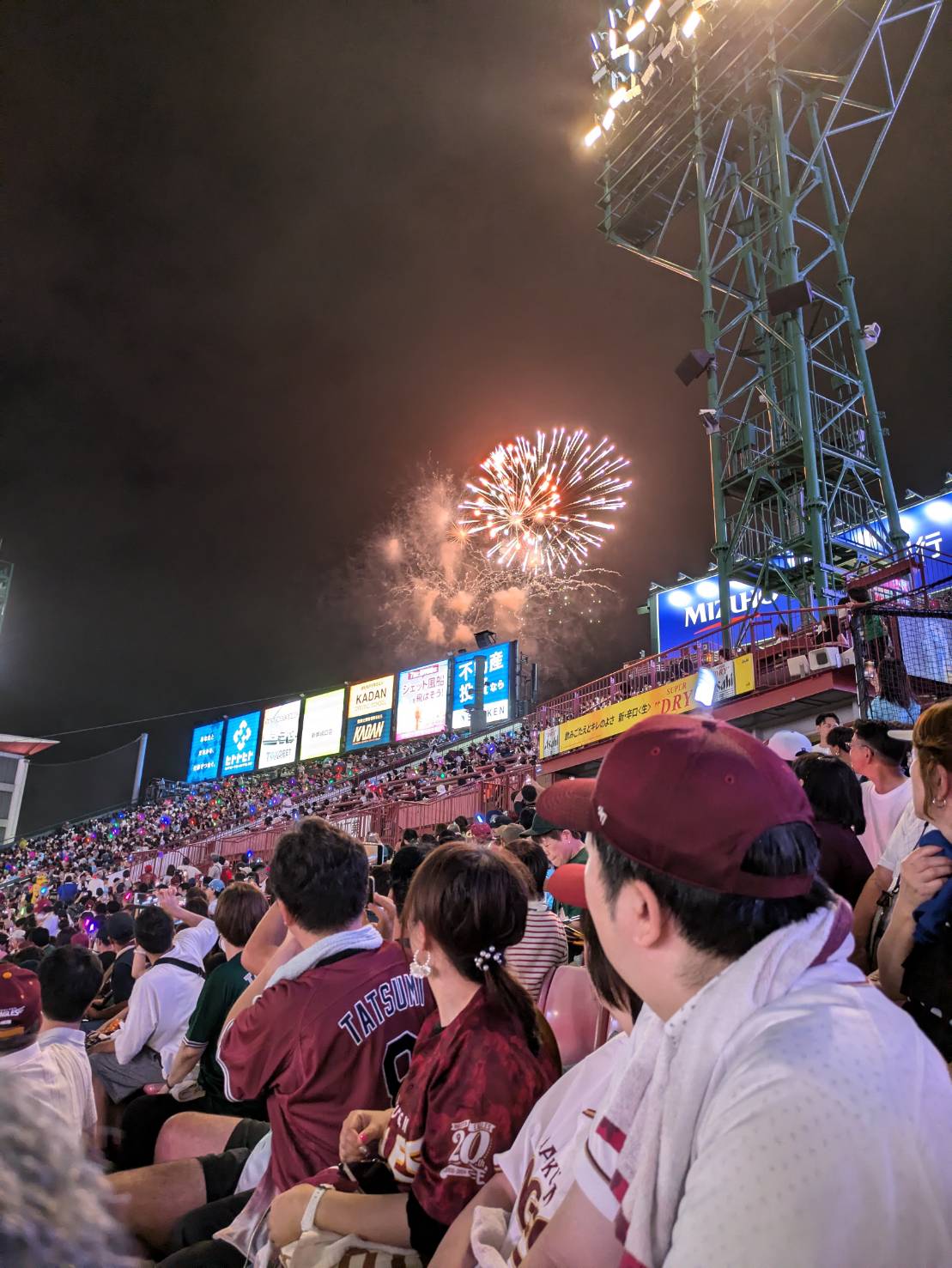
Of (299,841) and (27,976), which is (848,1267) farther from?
(27,976)

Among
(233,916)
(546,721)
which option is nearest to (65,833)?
(546,721)

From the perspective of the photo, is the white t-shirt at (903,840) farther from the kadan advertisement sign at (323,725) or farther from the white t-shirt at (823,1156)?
the kadan advertisement sign at (323,725)

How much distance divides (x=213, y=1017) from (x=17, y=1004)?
1.20 meters

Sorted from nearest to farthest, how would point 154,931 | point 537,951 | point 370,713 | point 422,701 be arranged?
point 537,951 → point 154,931 → point 422,701 → point 370,713

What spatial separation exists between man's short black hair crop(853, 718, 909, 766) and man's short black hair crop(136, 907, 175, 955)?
178 inches

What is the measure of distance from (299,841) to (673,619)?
99.4 feet

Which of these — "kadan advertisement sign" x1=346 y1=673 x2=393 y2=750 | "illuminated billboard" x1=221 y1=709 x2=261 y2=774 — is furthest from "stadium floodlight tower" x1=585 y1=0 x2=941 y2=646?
"illuminated billboard" x1=221 y1=709 x2=261 y2=774

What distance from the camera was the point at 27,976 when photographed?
2973 millimetres

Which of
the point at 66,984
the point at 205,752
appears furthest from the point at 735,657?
the point at 205,752

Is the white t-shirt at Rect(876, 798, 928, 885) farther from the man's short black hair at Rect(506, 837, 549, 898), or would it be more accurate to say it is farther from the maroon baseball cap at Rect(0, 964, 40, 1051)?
the maroon baseball cap at Rect(0, 964, 40, 1051)

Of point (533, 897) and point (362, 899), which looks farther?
point (533, 897)

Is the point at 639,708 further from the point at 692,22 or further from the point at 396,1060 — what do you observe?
the point at 692,22

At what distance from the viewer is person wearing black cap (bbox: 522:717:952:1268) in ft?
2.81

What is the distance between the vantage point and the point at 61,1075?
3.04m
